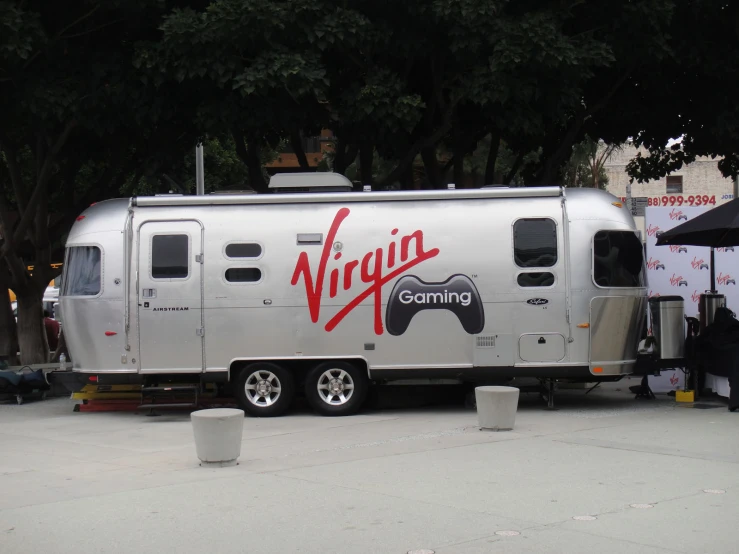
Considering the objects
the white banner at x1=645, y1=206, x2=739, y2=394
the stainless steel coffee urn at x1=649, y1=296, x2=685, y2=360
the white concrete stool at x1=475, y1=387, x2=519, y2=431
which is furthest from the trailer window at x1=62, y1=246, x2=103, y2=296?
the white banner at x1=645, y1=206, x2=739, y2=394

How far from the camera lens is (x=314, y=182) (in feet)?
47.1

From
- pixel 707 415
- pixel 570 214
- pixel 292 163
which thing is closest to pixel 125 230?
pixel 570 214

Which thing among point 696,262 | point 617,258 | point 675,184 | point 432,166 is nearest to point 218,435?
point 617,258

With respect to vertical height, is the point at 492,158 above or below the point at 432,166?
above

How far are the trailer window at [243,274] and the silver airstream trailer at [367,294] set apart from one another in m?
0.01

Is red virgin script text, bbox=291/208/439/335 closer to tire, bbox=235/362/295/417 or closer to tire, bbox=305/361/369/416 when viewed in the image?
tire, bbox=305/361/369/416

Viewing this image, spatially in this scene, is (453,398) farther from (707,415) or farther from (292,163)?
(292,163)

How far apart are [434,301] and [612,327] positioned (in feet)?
8.40

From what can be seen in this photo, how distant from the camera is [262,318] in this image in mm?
13781

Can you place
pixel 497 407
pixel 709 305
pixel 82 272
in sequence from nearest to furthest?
pixel 497 407, pixel 82 272, pixel 709 305

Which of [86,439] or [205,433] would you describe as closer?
[205,433]

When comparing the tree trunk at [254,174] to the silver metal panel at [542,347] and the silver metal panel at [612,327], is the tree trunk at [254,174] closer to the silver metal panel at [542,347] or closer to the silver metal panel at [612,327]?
the silver metal panel at [542,347]

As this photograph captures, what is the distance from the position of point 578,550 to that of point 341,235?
7.90 metres

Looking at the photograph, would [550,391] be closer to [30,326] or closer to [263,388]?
[263,388]
